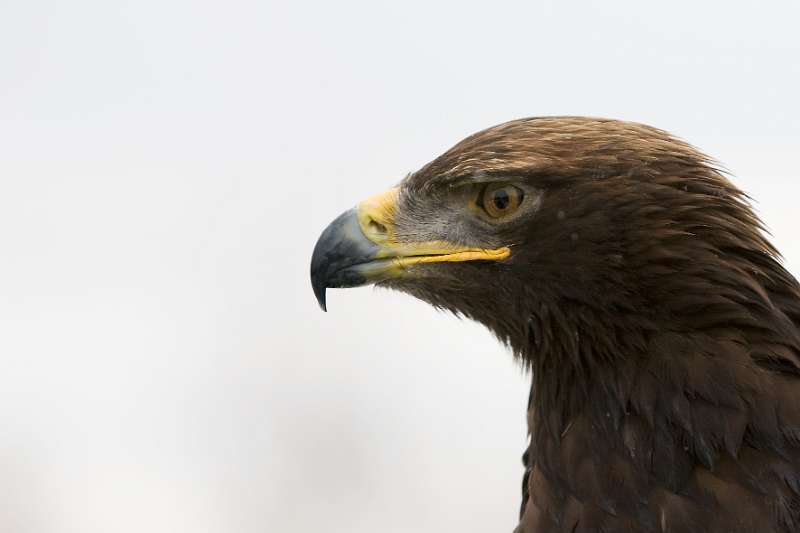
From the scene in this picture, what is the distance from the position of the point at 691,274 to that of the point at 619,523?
0.73 meters

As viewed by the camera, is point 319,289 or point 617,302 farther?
point 319,289

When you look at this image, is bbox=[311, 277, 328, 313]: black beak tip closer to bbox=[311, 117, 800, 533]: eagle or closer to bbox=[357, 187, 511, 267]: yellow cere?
bbox=[311, 117, 800, 533]: eagle

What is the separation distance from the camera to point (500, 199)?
3.52 m

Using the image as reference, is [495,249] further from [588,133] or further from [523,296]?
[588,133]

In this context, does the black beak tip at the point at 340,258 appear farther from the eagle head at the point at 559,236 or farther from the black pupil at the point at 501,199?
the black pupil at the point at 501,199

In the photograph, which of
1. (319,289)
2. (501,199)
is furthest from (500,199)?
(319,289)

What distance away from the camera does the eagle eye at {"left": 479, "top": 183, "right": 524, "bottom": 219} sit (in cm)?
349

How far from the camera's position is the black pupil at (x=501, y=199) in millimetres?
3506

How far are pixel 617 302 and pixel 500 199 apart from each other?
19.9 inches

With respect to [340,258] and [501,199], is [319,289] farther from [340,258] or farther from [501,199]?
[501,199]

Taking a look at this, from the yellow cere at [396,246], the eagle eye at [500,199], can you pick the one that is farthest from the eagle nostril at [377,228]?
the eagle eye at [500,199]

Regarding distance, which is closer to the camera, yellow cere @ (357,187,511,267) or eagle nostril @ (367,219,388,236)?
yellow cere @ (357,187,511,267)

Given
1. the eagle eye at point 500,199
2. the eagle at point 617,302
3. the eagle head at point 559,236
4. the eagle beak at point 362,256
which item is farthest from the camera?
the eagle beak at point 362,256

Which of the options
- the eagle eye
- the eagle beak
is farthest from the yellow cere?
the eagle eye
